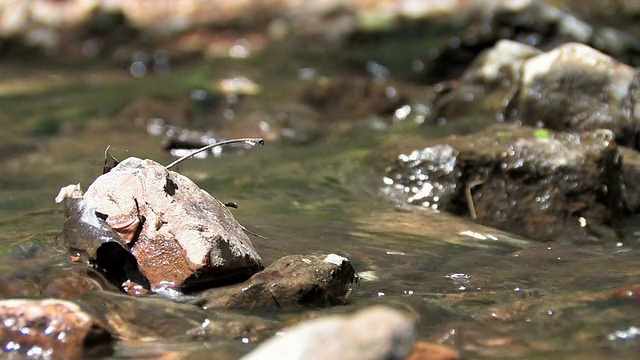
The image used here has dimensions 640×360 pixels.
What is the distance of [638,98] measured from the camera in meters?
6.24

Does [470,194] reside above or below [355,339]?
below

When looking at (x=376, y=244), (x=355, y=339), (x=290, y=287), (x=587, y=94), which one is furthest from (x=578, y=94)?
(x=355, y=339)

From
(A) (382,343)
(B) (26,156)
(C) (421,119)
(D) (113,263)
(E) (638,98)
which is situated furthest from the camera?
(C) (421,119)

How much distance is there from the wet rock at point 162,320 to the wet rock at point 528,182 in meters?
2.55

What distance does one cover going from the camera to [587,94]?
6305mm

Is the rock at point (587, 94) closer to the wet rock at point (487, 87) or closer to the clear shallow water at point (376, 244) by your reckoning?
the wet rock at point (487, 87)

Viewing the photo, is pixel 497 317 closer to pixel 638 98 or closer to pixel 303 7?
pixel 638 98

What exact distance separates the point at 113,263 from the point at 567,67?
420 cm

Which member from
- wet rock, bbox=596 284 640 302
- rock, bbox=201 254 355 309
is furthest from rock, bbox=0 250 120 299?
wet rock, bbox=596 284 640 302

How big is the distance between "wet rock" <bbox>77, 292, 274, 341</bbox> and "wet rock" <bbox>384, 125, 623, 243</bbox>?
2.55 meters

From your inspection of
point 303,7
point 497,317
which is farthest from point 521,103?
point 303,7

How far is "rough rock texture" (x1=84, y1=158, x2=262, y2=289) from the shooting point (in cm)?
335

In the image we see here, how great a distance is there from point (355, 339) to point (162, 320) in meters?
1.36

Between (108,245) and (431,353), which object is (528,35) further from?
(431,353)
